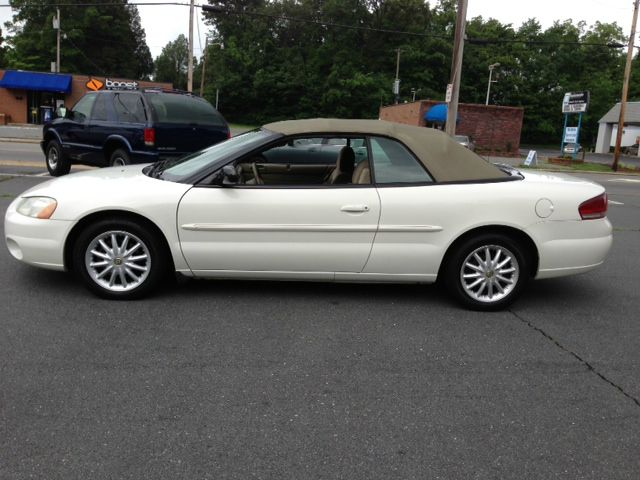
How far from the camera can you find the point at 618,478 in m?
2.62

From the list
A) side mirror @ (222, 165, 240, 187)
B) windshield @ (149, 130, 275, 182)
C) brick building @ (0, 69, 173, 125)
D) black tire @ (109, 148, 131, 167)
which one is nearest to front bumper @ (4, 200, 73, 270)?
windshield @ (149, 130, 275, 182)

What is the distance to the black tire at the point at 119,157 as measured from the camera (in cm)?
1047

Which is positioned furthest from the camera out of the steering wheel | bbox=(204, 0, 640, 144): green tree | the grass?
bbox=(204, 0, 640, 144): green tree

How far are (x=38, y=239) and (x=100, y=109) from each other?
23.1ft

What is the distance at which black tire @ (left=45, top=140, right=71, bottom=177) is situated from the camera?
11.9 m

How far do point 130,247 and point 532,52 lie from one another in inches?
3271

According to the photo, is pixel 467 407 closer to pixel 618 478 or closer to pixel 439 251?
pixel 618 478

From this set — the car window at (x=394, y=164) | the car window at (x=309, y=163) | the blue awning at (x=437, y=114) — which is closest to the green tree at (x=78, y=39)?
the blue awning at (x=437, y=114)

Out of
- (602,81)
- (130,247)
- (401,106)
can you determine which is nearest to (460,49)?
(130,247)

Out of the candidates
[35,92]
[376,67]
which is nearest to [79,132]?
[35,92]

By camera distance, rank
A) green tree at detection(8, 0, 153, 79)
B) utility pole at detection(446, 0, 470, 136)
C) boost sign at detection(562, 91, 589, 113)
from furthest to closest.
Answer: green tree at detection(8, 0, 153, 79) → boost sign at detection(562, 91, 589, 113) → utility pole at detection(446, 0, 470, 136)

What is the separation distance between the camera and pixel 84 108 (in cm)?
1130

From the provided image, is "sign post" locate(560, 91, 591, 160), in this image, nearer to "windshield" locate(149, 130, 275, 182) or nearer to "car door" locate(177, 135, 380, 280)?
"windshield" locate(149, 130, 275, 182)

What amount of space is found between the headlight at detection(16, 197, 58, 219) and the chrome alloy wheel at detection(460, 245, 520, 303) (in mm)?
3212
